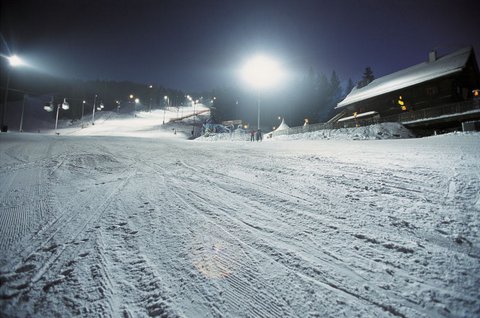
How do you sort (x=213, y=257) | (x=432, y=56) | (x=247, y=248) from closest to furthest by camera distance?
(x=213, y=257)
(x=247, y=248)
(x=432, y=56)

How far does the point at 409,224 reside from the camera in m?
2.93

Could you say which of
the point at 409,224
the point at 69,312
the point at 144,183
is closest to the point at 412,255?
the point at 409,224

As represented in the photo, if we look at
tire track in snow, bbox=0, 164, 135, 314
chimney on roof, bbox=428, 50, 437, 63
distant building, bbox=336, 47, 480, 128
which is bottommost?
tire track in snow, bbox=0, 164, 135, 314

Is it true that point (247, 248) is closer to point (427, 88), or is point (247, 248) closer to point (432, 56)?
point (427, 88)

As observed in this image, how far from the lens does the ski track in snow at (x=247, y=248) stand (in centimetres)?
184

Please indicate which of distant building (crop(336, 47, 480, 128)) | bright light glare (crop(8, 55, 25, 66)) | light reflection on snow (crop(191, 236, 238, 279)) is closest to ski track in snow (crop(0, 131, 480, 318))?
light reflection on snow (crop(191, 236, 238, 279))

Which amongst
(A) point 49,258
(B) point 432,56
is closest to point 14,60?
(A) point 49,258

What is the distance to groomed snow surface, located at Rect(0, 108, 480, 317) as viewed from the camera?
1.84 metres

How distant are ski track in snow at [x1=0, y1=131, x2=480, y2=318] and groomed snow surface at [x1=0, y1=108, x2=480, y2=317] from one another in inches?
0.5

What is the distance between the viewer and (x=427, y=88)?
23.7 m

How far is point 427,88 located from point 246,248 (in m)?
30.2

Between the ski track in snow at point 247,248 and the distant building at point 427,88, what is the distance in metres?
21.3

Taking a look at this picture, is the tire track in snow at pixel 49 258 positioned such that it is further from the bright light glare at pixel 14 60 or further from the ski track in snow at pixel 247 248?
the bright light glare at pixel 14 60

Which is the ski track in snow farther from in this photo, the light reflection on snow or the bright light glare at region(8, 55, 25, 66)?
the bright light glare at region(8, 55, 25, 66)
